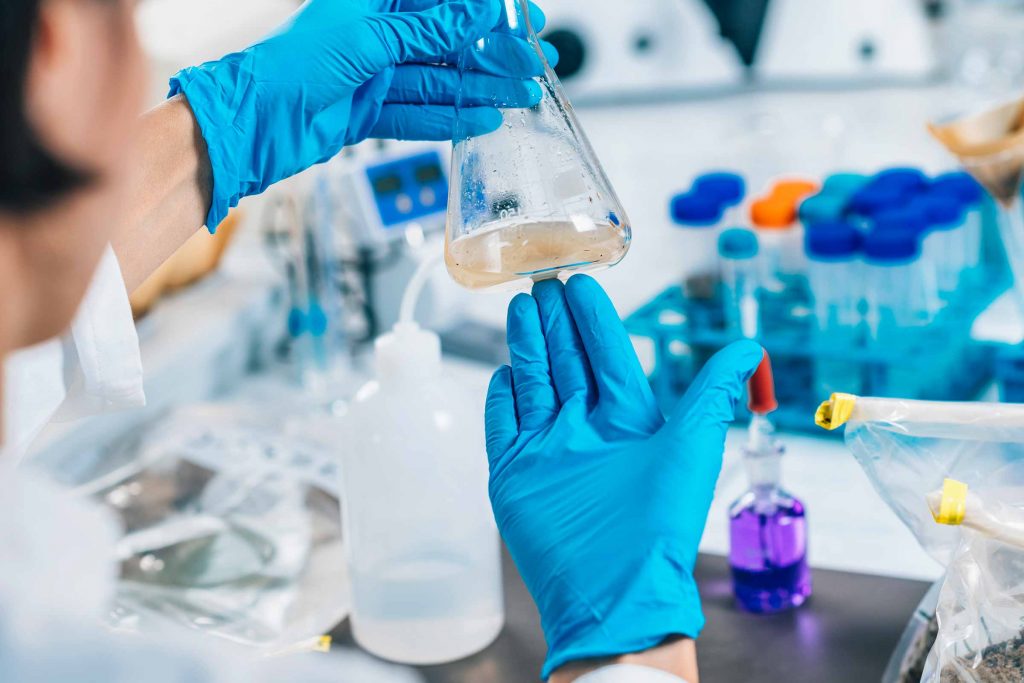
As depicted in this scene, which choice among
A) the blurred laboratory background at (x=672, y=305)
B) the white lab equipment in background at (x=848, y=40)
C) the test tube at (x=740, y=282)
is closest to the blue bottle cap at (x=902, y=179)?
the blurred laboratory background at (x=672, y=305)

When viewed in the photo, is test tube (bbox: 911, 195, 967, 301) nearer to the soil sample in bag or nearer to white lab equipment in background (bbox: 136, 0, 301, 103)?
the soil sample in bag

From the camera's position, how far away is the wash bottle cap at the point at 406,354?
1.02 meters

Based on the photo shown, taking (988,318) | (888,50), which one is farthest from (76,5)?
(888,50)

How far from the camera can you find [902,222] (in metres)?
1.40

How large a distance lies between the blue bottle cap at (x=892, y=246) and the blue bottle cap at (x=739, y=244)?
16 cm

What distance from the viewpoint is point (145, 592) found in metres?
1.22

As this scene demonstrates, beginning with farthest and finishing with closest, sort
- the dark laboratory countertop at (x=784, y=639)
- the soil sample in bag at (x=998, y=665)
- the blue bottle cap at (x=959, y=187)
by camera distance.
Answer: the blue bottle cap at (x=959, y=187)
the dark laboratory countertop at (x=784, y=639)
the soil sample in bag at (x=998, y=665)

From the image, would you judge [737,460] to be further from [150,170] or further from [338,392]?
[150,170]

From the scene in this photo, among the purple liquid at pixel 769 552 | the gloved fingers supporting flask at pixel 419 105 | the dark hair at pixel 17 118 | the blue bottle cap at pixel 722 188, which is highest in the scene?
the dark hair at pixel 17 118

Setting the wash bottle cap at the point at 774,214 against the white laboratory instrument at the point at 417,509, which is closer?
the white laboratory instrument at the point at 417,509

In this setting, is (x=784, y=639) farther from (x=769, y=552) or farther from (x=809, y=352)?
(x=809, y=352)

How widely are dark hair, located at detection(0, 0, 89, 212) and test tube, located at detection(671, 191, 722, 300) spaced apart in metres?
1.33

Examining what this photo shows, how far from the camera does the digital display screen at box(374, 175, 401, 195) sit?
1.96 meters

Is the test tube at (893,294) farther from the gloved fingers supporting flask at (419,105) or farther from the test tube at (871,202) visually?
the gloved fingers supporting flask at (419,105)
